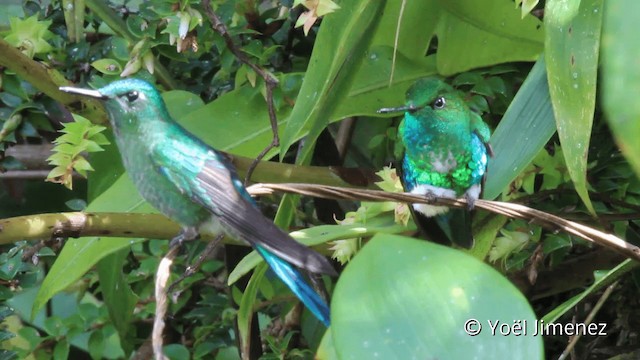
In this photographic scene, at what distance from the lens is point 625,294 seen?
164 cm

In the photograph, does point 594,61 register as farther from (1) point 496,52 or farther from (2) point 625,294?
(2) point 625,294

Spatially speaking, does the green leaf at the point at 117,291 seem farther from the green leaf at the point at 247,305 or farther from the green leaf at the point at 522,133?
the green leaf at the point at 522,133

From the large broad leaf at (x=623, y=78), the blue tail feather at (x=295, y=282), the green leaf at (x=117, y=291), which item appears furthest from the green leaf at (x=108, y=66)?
the large broad leaf at (x=623, y=78)

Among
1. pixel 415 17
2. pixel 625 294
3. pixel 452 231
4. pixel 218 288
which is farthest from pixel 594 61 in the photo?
pixel 218 288

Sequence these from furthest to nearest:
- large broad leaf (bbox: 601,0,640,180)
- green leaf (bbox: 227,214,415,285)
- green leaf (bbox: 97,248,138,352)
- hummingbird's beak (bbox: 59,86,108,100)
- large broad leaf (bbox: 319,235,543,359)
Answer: green leaf (bbox: 97,248,138,352) → green leaf (bbox: 227,214,415,285) → hummingbird's beak (bbox: 59,86,108,100) → large broad leaf (bbox: 319,235,543,359) → large broad leaf (bbox: 601,0,640,180)

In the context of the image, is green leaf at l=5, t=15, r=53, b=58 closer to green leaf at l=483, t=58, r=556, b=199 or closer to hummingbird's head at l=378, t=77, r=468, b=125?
hummingbird's head at l=378, t=77, r=468, b=125

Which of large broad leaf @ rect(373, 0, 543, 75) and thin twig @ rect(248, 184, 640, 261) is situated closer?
thin twig @ rect(248, 184, 640, 261)

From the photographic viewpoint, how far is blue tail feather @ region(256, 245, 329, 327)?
38.0 inches

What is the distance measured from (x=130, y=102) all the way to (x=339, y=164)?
792mm

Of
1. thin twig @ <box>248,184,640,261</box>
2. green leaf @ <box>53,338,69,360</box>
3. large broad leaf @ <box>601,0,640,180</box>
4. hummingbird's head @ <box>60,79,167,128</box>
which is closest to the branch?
thin twig @ <box>248,184,640,261</box>

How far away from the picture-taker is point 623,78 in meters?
0.68

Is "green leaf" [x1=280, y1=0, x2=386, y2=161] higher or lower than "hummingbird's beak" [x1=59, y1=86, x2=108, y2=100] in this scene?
lower

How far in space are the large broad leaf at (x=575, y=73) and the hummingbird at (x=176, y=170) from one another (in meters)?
0.31

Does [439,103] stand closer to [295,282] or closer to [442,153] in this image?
[442,153]
